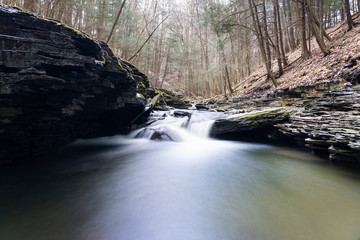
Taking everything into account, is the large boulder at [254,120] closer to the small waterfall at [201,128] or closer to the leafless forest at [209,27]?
the small waterfall at [201,128]

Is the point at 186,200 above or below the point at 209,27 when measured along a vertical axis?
below

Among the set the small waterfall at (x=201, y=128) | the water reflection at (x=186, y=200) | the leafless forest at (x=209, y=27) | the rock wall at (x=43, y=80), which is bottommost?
the water reflection at (x=186, y=200)

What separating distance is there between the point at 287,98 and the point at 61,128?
10822 mm

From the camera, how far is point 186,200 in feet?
10.1

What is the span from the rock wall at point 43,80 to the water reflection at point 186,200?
1379 mm

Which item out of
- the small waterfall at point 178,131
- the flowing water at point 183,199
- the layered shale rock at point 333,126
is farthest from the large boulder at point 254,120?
the flowing water at point 183,199

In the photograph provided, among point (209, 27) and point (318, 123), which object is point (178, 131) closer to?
point (318, 123)

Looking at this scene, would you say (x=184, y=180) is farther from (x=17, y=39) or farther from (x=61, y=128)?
(x=61, y=128)

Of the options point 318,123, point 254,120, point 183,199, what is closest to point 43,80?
point 183,199

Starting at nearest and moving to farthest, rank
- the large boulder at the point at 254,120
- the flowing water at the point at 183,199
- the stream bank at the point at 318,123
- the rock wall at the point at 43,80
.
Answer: the flowing water at the point at 183,199
the rock wall at the point at 43,80
the stream bank at the point at 318,123
the large boulder at the point at 254,120

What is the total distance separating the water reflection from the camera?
221 cm

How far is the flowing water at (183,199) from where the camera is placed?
2.21 meters

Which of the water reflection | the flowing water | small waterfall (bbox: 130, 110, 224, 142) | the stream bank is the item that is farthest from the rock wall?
the stream bank

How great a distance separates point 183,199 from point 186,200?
0.07m
